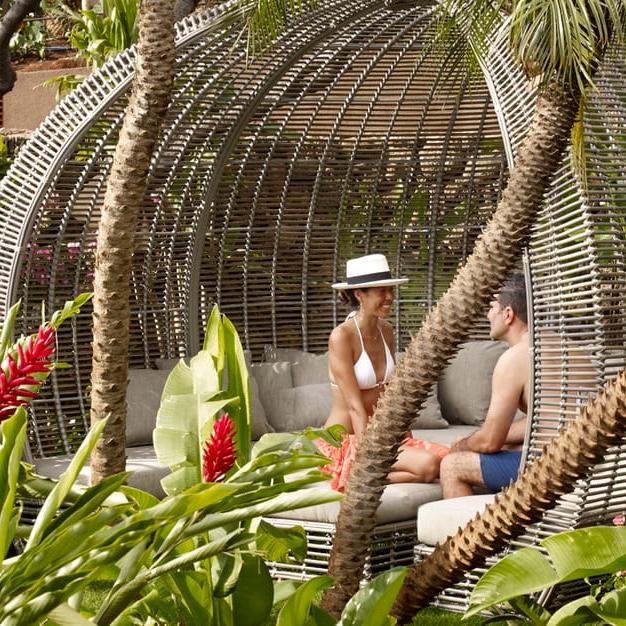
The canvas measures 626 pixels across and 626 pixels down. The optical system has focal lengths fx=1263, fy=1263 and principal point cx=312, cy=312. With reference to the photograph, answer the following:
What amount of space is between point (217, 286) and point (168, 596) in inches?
171

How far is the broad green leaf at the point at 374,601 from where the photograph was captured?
321cm

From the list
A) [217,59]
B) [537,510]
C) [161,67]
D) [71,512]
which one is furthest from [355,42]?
Result: [71,512]

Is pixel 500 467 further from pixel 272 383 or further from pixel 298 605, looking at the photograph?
pixel 298 605

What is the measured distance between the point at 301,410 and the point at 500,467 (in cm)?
203

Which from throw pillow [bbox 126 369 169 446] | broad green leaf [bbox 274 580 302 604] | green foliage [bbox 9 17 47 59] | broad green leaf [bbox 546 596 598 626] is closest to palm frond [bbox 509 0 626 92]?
broad green leaf [bbox 546 596 598 626]

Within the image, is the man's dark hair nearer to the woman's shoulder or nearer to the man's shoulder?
the man's shoulder

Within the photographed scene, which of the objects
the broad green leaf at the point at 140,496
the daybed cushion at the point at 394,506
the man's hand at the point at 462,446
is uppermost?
the broad green leaf at the point at 140,496

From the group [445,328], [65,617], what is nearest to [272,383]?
[445,328]

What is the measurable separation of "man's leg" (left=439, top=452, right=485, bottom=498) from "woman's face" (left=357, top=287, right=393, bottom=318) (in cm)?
94

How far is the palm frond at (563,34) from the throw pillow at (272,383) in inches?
136

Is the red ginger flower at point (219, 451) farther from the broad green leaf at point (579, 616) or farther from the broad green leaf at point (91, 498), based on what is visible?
the broad green leaf at point (579, 616)

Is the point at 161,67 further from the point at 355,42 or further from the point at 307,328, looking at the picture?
the point at 307,328

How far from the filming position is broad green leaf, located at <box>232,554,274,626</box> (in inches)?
130

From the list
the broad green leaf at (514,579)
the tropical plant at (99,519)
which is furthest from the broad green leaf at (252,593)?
the broad green leaf at (514,579)
